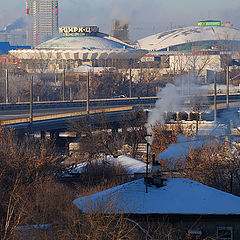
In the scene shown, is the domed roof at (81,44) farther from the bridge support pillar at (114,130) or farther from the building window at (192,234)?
the building window at (192,234)

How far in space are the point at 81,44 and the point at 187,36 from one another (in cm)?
2915

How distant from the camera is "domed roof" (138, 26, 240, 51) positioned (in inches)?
3568

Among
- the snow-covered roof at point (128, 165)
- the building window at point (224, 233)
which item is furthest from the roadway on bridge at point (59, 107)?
the building window at point (224, 233)

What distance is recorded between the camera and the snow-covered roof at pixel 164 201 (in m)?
8.05

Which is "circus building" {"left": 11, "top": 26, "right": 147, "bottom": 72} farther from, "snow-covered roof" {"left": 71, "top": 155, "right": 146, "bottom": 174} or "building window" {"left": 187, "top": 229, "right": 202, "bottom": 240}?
"building window" {"left": 187, "top": 229, "right": 202, "bottom": 240}

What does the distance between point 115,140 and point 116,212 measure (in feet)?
43.7

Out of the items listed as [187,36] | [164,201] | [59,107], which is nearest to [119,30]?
[187,36]

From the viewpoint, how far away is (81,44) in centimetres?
6650

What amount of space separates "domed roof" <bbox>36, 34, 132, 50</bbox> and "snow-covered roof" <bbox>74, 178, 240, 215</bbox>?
2176 inches

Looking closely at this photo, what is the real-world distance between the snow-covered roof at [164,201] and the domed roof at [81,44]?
181 ft

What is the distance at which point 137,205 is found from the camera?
8195 millimetres

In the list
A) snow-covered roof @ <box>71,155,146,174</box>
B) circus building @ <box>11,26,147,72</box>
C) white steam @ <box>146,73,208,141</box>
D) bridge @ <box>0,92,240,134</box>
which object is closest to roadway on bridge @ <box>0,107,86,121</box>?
bridge @ <box>0,92,240,134</box>

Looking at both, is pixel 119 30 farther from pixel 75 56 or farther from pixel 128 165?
pixel 128 165

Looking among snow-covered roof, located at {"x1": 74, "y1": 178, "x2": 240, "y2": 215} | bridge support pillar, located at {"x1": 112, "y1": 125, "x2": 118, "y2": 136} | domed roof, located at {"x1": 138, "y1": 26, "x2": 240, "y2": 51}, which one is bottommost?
bridge support pillar, located at {"x1": 112, "y1": 125, "x2": 118, "y2": 136}
